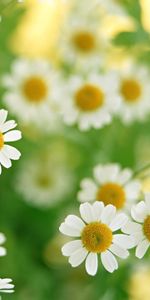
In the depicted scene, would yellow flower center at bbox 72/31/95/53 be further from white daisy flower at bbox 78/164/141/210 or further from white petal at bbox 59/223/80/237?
white petal at bbox 59/223/80/237

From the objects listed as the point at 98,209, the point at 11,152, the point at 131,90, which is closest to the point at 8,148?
the point at 11,152

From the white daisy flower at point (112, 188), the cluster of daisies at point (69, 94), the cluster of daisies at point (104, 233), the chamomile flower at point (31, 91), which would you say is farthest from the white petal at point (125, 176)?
the chamomile flower at point (31, 91)

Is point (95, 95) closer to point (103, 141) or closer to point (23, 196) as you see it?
point (103, 141)

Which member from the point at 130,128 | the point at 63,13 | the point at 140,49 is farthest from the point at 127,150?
the point at 63,13

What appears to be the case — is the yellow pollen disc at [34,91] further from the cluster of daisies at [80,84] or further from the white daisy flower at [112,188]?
Result: the white daisy flower at [112,188]

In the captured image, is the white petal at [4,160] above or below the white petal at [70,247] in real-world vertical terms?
above

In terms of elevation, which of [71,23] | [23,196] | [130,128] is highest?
[71,23]

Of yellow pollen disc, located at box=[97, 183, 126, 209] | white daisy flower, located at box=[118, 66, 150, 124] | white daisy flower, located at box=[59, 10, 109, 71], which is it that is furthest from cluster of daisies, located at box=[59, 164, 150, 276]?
white daisy flower, located at box=[59, 10, 109, 71]
